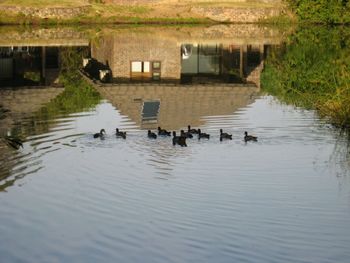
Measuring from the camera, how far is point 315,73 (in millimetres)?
37625

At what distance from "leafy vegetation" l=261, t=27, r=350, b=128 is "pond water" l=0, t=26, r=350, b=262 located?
2.29ft

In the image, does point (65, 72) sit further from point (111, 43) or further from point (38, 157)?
point (38, 157)

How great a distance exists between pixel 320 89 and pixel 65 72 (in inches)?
706

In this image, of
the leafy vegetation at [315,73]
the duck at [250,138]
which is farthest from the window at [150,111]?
the leafy vegetation at [315,73]

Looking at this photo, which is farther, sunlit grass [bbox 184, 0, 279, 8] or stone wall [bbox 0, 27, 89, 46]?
sunlit grass [bbox 184, 0, 279, 8]

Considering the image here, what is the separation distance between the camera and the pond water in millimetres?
14875

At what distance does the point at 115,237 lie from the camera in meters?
15.3

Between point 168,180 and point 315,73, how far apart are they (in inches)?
773

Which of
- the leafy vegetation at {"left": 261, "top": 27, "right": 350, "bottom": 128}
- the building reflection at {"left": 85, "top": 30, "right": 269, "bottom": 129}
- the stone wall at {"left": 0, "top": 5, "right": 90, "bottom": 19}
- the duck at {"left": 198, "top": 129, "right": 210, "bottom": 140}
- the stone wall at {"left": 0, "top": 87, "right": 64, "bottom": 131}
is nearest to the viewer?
the duck at {"left": 198, "top": 129, "right": 210, "bottom": 140}

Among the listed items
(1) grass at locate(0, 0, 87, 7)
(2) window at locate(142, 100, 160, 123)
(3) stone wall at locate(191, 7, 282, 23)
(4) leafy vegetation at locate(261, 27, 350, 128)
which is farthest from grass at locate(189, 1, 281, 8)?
→ (2) window at locate(142, 100, 160, 123)

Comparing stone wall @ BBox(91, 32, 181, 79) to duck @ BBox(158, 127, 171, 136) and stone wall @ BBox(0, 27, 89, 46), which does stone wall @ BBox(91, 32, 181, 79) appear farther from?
duck @ BBox(158, 127, 171, 136)

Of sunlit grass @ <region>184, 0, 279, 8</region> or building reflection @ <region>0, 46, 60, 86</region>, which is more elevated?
sunlit grass @ <region>184, 0, 279, 8</region>

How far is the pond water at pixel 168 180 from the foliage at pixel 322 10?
140 ft

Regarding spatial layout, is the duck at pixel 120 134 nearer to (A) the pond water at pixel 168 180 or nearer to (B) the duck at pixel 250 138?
(A) the pond water at pixel 168 180
